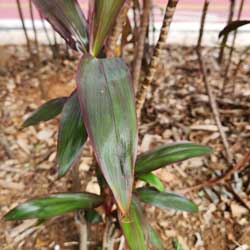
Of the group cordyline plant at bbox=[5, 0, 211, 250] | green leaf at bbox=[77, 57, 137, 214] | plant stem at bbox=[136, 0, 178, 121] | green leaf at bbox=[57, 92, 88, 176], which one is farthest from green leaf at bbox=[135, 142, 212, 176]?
green leaf at bbox=[77, 57, 137, 214]

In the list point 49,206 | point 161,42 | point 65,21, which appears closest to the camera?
point 65,21

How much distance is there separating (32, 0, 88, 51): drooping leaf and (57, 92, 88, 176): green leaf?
0.12 m

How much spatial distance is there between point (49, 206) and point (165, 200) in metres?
0.27

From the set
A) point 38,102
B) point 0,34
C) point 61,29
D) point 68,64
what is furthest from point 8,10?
point 61,29

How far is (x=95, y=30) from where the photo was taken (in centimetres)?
61

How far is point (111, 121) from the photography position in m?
0.54

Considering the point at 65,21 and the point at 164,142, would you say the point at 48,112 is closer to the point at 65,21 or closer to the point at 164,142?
the point at 65,21

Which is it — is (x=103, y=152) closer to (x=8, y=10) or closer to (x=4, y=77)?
(x=4, y=77)

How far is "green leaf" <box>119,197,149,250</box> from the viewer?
0.80 metres

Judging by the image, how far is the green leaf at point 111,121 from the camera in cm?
52

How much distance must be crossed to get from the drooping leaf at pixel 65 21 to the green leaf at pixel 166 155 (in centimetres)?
36

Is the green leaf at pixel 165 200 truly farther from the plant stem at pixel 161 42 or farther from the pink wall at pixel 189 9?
the pink wall at pixel 189 9

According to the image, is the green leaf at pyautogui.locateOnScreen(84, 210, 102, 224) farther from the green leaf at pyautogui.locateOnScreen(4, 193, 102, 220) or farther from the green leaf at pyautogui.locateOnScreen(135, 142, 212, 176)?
the green leaf at pyautogui.locateOnScreen(135, 142, 212, 176)

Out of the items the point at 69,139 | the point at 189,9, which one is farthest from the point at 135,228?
the point at 189,9
